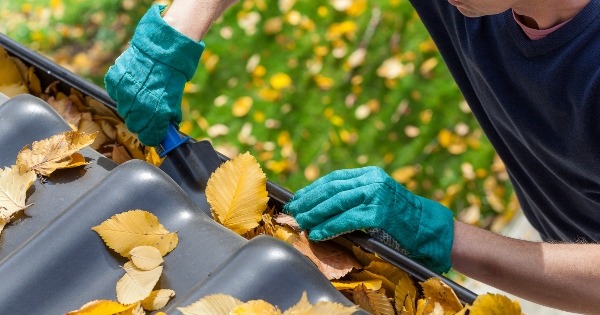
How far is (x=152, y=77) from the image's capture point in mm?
1572

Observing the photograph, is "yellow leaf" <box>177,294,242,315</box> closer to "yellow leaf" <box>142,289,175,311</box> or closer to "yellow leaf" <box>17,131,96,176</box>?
"yellow leaf" <box>142,289,175,311</box>

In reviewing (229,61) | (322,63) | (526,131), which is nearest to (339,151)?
(322,63)

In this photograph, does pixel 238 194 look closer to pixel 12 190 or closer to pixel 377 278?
pixel 377 278

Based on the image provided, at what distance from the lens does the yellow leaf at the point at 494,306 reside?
3.73ft

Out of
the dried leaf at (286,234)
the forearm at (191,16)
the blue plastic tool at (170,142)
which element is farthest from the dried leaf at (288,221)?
the forearm at (191,16)

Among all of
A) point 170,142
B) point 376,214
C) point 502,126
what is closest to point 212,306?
point 376,214

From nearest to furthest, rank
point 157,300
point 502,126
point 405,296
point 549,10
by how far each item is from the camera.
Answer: point 157,300, point 405,296, point 549,10, point 502,126

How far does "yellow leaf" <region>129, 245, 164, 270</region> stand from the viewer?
1189mm

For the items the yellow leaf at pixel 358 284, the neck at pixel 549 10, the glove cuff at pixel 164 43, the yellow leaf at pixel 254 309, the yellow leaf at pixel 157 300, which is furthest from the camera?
the glove cuff at pixel 164 43

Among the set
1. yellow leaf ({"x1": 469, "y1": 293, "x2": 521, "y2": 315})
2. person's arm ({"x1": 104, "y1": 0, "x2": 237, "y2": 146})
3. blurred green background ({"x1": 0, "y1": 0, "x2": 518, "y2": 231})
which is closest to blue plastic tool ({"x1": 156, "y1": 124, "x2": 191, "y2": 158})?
person's arm ({"x1": 104, "y1": 0, "x2": 237, "y2": 146})

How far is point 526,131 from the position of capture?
1.69 metres

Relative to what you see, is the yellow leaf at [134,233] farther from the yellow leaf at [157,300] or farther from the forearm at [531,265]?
the forearm at [531,265]

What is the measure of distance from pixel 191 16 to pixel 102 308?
0.78m

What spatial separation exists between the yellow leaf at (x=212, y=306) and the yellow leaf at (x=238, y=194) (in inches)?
11.9
